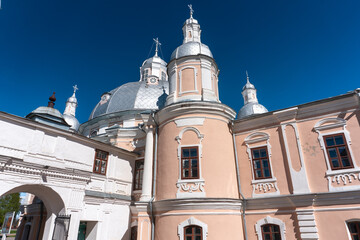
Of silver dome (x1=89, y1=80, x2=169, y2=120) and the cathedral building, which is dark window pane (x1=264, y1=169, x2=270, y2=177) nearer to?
the cathedral building

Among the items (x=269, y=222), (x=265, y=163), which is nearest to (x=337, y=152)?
(x=265, y=163)

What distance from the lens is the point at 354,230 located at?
8906mm

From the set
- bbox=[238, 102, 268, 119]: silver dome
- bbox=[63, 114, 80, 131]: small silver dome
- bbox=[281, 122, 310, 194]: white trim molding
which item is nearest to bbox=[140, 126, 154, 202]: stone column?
bbox=[281, 122, 310, 194]: white trim molding

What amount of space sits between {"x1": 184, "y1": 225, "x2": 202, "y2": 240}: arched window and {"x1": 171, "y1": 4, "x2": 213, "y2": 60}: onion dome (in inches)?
384

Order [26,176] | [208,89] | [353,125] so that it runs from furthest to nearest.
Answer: [208,89] → [353,125] → [26,176]

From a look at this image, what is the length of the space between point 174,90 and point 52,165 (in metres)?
7.51

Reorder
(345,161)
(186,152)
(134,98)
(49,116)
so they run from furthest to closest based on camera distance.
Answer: (134,98) < (49,116) < (186,152) < (345,161)

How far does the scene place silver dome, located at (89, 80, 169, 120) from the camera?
20.4 m

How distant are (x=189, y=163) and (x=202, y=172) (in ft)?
2.52

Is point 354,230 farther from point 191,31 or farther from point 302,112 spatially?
point 191,31

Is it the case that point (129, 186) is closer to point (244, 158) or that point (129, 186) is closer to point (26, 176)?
point (26, 176)

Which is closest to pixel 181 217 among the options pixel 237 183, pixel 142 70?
pixel 237 183

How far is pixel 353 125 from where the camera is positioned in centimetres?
993

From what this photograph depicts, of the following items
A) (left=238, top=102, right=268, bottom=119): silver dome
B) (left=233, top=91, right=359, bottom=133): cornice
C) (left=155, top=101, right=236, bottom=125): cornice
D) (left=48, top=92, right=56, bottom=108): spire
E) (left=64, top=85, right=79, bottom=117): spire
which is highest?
(left=64, top=85, right=79, bottom=117): spire
